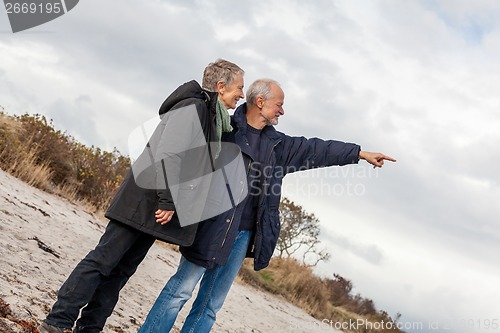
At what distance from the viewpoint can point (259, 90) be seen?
445 centimetres

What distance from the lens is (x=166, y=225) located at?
12.5ft

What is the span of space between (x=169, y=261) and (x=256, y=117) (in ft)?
19.9

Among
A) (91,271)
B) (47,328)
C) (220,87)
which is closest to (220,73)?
(220,87)

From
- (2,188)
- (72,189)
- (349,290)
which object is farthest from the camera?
(349,290)

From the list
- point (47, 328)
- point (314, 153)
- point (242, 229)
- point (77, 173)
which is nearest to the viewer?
point (47, 328)

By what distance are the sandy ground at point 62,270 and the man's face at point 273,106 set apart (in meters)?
1.95

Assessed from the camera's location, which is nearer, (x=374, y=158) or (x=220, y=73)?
(x=220, y=73)

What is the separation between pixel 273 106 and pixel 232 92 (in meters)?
0.47

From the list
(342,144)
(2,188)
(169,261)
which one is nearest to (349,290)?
(169,261)

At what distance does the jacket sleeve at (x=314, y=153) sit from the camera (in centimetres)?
466

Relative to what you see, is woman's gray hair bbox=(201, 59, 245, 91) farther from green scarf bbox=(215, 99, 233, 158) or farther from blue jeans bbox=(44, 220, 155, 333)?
blue jeans bbox=(44, 220, 155, 333)

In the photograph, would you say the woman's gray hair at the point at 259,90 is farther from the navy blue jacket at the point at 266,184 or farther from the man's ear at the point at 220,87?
the man's ear at the point at 220,87

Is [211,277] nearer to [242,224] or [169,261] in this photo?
[242,224]

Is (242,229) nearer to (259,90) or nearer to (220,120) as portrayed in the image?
(220,120)
